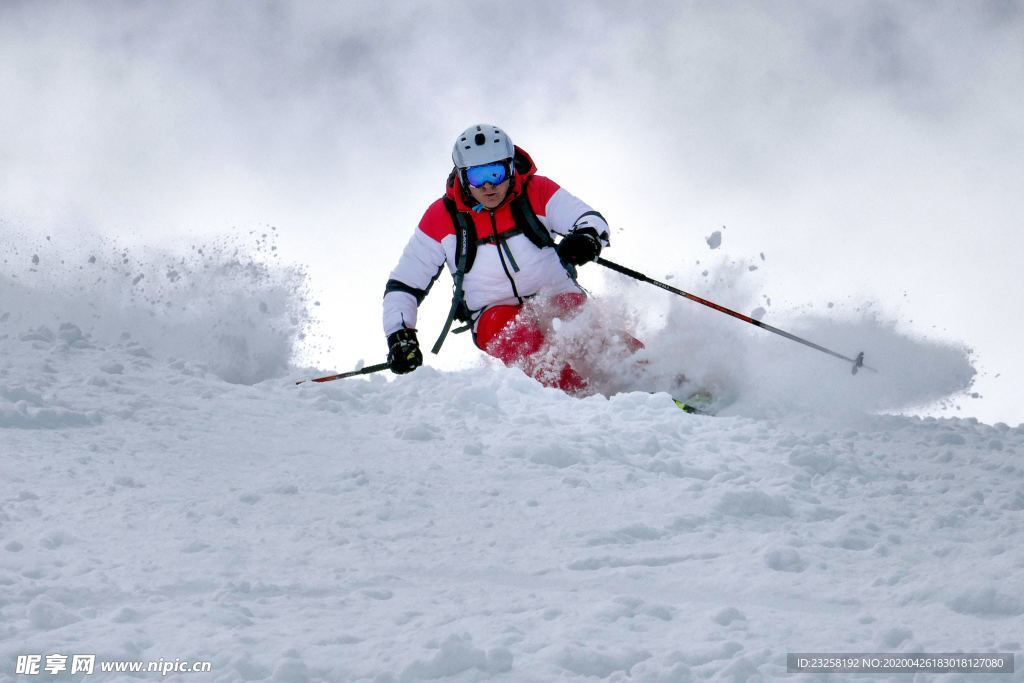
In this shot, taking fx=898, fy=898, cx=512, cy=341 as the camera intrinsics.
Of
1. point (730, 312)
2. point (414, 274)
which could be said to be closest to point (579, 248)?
point (730, 312)

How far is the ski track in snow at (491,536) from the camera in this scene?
3.05 metres

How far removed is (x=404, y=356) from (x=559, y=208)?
1.93 m

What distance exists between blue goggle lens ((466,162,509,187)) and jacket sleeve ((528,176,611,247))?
56cm

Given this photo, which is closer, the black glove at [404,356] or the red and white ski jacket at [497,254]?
the black glove at [404,356]

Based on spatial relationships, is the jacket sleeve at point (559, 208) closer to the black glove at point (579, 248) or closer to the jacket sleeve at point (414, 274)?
the black glove at point (579, 248)

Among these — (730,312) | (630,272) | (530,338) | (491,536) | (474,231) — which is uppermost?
(474,231)

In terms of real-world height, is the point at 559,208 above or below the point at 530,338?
above

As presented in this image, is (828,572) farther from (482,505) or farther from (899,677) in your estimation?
(482,505)

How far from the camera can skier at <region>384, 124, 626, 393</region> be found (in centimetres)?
768

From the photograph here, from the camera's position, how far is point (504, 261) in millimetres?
7957

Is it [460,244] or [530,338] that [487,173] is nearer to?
[460,244]

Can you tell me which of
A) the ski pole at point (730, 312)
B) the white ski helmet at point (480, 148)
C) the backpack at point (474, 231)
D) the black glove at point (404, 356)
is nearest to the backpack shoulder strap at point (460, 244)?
the backpack at point (474, 231)

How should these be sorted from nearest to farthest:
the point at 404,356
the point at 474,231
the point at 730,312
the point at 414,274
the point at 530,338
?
the point at 404,356 → the point at 730,312 → the point at 530,338 → the point at 474,231 → the point at 414,274

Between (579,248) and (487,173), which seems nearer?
(579,248)
